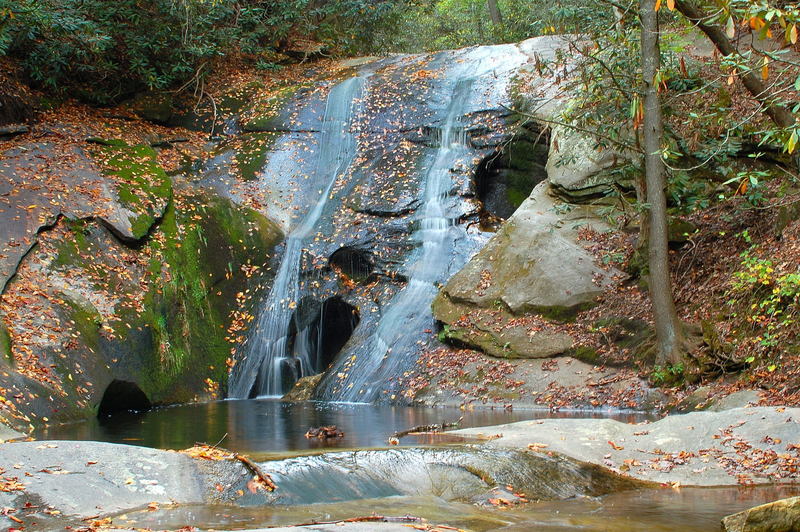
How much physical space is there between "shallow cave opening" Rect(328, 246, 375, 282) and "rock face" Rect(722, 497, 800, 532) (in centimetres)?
1094

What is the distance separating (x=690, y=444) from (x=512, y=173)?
10953 millimetres

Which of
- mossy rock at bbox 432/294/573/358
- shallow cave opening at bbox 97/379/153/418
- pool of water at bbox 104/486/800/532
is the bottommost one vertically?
pool of water at bbox 104/486/800/532

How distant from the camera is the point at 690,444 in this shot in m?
6.83

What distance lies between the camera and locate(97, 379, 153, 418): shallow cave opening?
37.4 feet

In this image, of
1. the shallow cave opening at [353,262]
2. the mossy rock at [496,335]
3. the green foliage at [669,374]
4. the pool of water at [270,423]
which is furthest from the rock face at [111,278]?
the green foliage at [669,374]

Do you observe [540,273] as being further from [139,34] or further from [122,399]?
[139,34]

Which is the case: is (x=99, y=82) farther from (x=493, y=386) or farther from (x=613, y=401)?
(x=613, y=401)

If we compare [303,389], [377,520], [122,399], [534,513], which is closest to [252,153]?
[303,389]

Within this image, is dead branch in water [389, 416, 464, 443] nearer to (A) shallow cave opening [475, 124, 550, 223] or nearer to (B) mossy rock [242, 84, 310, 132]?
(A) shallow cave opening [475, 124, 550, 223]

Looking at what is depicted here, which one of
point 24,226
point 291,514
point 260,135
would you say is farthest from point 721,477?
point 260,135

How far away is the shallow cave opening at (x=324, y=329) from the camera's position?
47.4 ft

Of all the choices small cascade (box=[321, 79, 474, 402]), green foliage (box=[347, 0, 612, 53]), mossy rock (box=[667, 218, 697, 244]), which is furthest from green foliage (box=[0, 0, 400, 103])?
Result: mossy rock (box=[667, 218, 697, 244])

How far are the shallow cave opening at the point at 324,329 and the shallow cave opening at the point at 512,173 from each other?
431cm

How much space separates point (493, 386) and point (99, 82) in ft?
43.4
